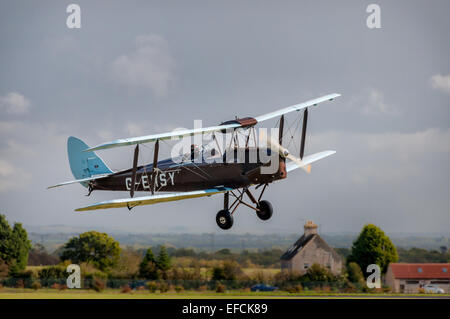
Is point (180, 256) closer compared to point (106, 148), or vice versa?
point (106, 148)

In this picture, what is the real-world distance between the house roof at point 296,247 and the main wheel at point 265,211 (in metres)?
35.2

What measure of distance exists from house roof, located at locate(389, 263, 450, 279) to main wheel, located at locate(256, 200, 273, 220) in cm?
3790

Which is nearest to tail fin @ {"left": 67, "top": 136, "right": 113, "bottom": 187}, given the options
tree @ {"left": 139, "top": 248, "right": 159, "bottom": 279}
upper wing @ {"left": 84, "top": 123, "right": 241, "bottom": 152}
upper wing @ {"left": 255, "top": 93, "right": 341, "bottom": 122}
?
upper wing @ {"left": 84, "top": 123, "right": 241, "bottom": 152}

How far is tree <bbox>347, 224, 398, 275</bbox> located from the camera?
5859 centimetres

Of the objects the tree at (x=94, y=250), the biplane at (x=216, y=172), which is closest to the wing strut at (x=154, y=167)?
the biplane at (x=216, y=172)

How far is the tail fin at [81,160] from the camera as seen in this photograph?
24.0m

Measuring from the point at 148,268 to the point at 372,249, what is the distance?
72.5 ft

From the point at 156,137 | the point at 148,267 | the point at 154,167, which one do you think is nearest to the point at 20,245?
the point at 148,267

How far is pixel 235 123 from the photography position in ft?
64.4

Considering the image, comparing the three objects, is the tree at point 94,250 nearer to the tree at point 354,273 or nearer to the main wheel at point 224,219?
the tree at point 354,273

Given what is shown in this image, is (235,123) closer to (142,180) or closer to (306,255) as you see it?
(142,180)
